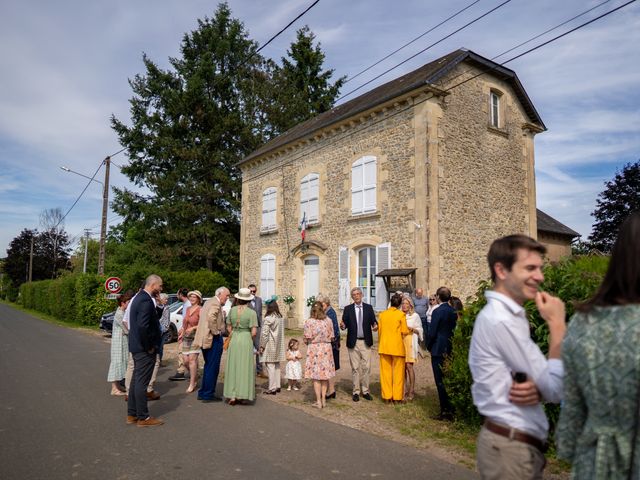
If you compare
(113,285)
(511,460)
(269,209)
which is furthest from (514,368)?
(269,209)

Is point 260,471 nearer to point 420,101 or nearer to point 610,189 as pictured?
point 420,101

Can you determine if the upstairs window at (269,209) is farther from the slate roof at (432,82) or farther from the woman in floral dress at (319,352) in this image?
the woman in floral dress at (319,352)

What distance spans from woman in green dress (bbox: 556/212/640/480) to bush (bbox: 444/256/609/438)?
2482mm

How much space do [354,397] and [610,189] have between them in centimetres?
3509

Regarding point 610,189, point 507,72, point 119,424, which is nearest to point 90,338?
point 119,424

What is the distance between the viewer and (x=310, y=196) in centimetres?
1778

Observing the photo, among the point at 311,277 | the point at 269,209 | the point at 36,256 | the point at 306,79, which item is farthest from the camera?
the point at 36,256

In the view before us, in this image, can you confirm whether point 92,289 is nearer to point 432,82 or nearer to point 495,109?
point 432,82

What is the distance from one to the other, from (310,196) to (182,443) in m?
13.0

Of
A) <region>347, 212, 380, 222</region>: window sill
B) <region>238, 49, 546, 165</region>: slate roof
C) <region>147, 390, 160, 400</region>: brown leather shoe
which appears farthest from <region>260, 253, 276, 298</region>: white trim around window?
<region>147, 390, 160, 400</region>: brown leather shoe

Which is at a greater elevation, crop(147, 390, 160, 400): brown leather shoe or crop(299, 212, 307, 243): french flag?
crop(299, 212, 307, 243): french flag

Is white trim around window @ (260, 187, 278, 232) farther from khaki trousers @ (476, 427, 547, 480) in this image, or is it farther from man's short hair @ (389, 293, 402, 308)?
khaki trousers @ (476, 427, 547, 480)

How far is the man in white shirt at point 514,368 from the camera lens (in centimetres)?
207

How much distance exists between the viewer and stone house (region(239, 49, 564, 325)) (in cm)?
1379
